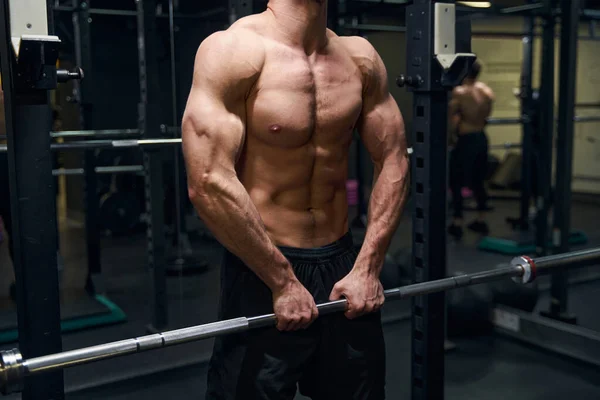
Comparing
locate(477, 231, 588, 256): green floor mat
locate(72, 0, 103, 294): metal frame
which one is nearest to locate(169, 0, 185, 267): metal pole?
Answer: locate(72, 0, 103, 294): metal frame

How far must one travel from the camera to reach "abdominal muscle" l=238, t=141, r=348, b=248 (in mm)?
1517

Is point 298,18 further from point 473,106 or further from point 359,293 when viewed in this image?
point 473,106

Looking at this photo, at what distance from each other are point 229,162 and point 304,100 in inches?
8.9

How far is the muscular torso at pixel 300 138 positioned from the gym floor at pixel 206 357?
148cm

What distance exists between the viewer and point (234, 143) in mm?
1408

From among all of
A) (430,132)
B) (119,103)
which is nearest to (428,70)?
(430,132)

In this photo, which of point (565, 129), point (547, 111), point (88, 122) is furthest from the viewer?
point (547, 111)

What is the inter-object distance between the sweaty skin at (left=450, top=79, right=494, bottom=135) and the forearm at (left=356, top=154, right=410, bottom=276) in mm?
4237

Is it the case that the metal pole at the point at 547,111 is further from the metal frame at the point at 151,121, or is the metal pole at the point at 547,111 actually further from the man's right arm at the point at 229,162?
the man's right arm at the point at 229,162

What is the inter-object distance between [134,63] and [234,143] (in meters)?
4.78

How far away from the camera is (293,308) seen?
1.44 meters

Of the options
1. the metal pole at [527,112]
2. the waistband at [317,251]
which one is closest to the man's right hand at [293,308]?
the waistband at [317,251]

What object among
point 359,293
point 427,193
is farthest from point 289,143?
point 427,193

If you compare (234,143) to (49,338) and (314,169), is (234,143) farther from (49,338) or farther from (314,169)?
(49,338)
